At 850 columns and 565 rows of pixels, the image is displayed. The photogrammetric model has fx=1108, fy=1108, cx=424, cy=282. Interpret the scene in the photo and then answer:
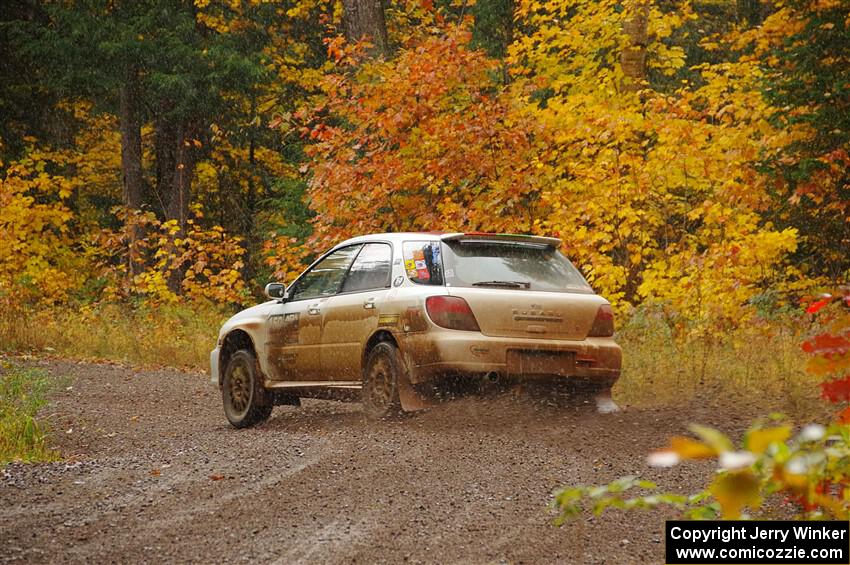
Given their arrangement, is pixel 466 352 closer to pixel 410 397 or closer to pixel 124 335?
pixel 410 397

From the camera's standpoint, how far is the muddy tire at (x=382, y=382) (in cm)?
941

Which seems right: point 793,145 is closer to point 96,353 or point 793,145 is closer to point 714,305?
point 714,305

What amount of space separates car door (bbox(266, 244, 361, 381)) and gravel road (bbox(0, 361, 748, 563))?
22.2 inches

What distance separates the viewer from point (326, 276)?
35.6ft

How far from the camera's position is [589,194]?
618 inches

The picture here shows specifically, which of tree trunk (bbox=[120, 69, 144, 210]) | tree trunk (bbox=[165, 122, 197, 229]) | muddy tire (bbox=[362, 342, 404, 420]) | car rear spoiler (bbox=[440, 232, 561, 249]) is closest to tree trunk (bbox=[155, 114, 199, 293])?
tree trunk (bbox=[165, 122, 197, 229])

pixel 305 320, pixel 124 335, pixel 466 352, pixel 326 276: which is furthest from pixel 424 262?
pixel 124 335

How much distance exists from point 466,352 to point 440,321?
344 millimetres

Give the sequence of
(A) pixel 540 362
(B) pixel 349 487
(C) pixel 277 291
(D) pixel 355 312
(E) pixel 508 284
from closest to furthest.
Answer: (B) pixel 349 487 < (A) pixel 540 362 < (E) pixel 508 284 < (D) pixel 355 312 < (C) pixel 277 291

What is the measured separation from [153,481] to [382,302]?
2.82 metres

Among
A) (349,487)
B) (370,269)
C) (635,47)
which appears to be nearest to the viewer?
(349,487)

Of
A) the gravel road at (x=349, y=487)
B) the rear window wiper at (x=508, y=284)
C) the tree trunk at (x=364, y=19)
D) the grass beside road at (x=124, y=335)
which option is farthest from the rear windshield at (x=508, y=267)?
the tree trunk at (x=364, y=19)

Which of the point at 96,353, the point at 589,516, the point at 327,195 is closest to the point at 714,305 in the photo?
the point at 327,195

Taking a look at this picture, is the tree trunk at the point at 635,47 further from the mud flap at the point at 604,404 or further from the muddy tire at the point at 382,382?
the muddy tire at the point at 382,382
